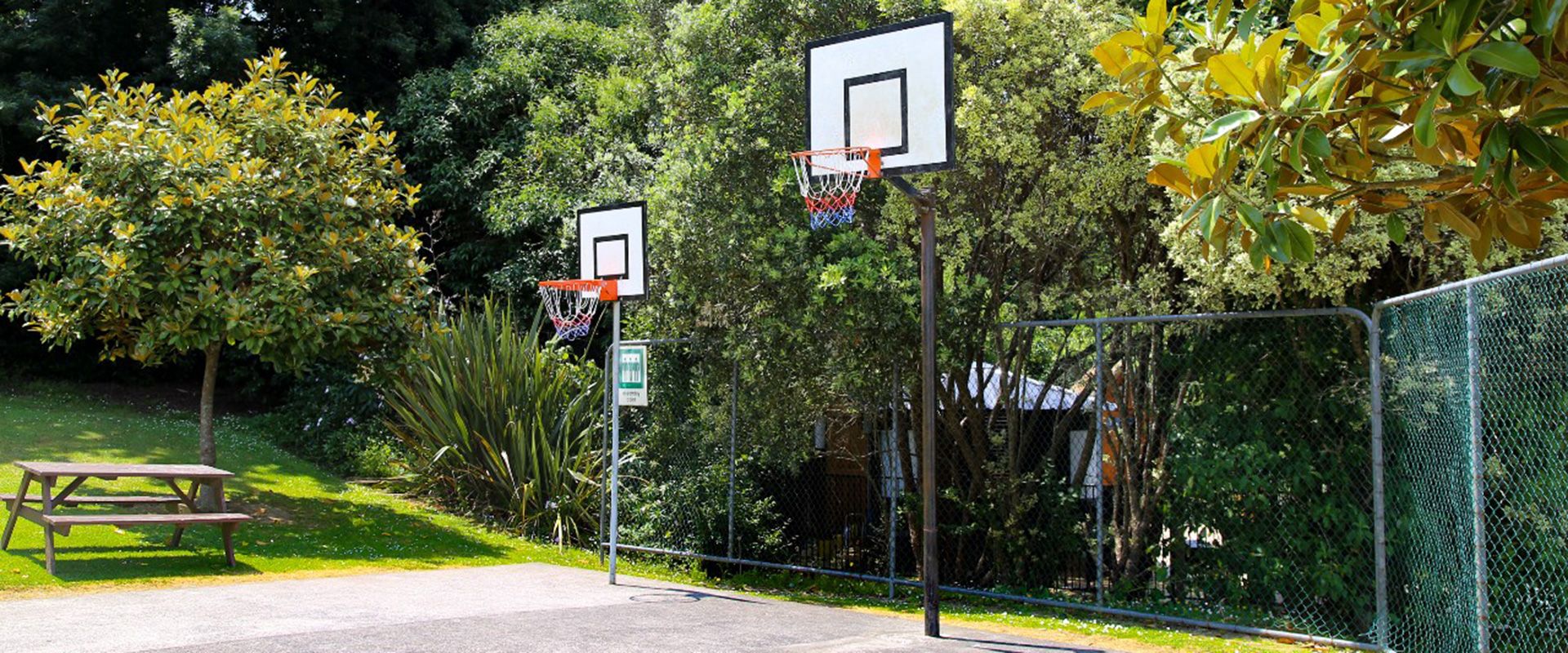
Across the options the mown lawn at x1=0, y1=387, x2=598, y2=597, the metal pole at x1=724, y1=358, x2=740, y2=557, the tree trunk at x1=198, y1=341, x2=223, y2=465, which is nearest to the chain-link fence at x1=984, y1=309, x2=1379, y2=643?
the metal pole at x1=724, y1=358, x2=740, y2=557

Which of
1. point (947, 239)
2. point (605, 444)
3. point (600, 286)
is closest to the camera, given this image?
point (947, 239)

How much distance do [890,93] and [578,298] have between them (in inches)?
194

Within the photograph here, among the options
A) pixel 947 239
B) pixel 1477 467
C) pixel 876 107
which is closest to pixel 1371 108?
pixel 1477 467

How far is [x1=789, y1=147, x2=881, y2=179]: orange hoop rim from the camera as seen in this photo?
852 cm

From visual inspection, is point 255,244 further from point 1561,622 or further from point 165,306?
point 1561,622

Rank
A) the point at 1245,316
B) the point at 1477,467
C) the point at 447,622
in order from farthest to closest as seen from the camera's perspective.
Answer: the point at 447,622
the point at 1245,316
the point at 1477,467

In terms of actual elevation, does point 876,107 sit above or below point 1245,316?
above

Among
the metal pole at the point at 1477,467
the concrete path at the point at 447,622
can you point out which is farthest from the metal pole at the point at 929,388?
the metal pole at the point at 1477,467

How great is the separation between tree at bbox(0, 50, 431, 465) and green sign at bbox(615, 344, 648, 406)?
2.99 m

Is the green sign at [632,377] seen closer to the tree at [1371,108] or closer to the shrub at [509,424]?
the shrub at [509,424]

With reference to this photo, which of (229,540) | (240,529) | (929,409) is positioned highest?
(929,409)

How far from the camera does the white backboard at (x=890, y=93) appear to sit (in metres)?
8.28

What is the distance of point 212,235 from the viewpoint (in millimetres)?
12680

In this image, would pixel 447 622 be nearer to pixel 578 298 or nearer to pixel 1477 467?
pixel 578 298
